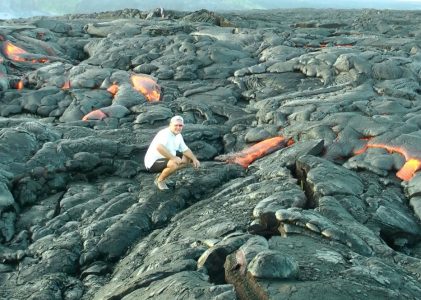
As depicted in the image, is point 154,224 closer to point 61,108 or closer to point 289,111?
point 289,111

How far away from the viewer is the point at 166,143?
1011 centimetres

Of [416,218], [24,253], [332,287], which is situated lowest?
[24,253]

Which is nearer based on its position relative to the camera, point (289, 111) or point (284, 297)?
point (284, 297)

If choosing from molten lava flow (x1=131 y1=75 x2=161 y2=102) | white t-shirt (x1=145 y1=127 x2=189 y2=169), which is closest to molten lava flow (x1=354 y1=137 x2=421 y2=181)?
white t-shirt (x1=145 y1=127 x2=189 y2=169)

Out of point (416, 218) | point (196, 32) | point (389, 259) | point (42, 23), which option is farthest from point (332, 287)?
point (42, 23)

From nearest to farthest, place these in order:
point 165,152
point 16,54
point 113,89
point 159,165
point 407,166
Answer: point 165,152, point 407,166, point 159,165, point 113,89, point 16,54

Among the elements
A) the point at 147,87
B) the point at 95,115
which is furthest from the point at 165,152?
the point at 147,87

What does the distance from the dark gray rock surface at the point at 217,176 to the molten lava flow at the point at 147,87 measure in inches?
3.7

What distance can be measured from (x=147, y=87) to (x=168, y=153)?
7.54 metres

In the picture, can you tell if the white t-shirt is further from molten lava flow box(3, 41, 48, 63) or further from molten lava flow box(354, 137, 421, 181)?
molten lava flow box(3, 41, 48, 63)

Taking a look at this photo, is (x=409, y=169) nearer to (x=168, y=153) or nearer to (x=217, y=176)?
(x=217, y=176)

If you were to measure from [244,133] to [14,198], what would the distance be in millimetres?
6574

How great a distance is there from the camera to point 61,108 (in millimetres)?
16250

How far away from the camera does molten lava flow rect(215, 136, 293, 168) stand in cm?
1171
